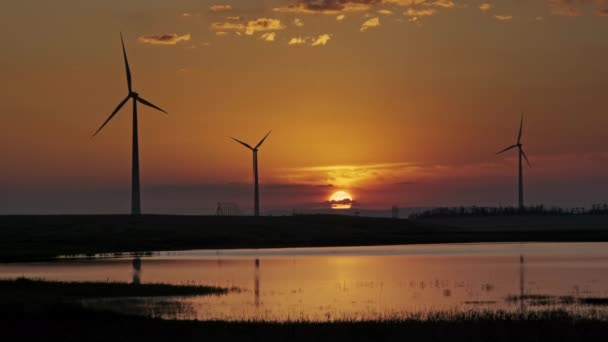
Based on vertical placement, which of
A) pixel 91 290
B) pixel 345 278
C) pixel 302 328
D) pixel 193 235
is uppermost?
pixel 302 328

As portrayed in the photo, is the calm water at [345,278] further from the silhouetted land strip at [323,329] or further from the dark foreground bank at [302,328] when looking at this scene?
the silhouetted land strip at [323,329]

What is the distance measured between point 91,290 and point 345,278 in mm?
17729

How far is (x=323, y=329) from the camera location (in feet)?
112

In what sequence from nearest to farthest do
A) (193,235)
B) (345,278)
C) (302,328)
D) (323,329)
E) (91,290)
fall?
(323,329) → (302,328) → (91,290) → (345,278) → (193,235)

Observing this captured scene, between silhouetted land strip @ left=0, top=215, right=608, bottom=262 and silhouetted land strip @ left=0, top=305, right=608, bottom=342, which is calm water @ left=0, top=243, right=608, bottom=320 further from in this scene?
silhouetted land strip @ left=0, top=215, right=608, bottom=262

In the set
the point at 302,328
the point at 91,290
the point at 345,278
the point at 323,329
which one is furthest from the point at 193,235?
the point at 323,329

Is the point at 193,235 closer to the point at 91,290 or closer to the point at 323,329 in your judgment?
the point at 91,290

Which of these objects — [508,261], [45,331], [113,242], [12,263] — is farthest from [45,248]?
[45,331]

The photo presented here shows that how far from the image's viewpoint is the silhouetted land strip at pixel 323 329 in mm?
32062

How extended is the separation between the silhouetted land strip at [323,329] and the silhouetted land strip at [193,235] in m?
54.0

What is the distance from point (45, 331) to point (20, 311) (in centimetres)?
644

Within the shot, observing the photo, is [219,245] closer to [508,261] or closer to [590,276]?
[508,261]

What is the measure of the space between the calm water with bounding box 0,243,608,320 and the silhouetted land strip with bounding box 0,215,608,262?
19557mm

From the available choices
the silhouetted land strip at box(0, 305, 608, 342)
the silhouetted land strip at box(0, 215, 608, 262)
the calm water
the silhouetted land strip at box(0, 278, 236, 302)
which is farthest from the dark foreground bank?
the silhouetted land strip at box(0, 215, 608, 262)
